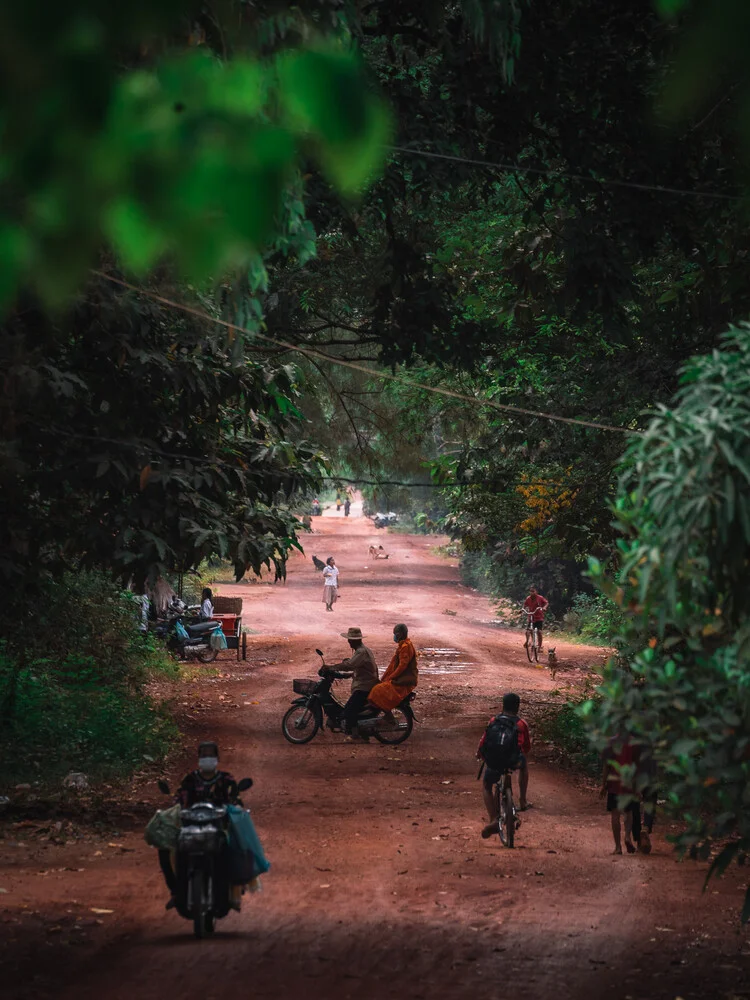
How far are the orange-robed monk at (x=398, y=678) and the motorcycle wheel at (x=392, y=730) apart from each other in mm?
322

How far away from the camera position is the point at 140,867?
36.6 feet

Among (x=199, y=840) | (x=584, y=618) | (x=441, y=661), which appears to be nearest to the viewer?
(x=199, y=840)

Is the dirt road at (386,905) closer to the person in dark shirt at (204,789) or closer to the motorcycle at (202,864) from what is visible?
the motorcycle at (202,864)

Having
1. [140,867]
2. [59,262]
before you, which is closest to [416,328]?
[140,867]

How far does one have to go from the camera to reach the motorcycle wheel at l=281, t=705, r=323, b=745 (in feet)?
58.9

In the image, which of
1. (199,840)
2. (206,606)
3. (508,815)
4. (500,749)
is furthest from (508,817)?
(206,606)

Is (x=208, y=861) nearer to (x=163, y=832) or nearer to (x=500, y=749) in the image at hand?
(x=163, y=832)

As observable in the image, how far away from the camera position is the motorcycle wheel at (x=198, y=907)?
8.62 metres

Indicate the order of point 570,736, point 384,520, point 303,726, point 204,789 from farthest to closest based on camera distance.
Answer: point 384,520 < point 570,736 < point 303,726 < point 204,789

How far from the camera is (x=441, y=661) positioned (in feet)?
93.4

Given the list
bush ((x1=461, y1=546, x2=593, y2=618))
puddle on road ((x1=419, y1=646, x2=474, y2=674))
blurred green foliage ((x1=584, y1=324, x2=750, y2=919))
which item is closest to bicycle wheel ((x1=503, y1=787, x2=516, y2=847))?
blurred green foliage ((x1=584, y1=324, x2=750, y2=919))

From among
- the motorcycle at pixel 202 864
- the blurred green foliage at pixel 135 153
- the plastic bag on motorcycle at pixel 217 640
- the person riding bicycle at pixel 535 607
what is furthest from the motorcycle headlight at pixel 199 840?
the person riding bicycle at pixel 535 607

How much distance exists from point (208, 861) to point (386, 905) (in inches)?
74.8

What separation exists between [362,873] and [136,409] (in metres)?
4.82
